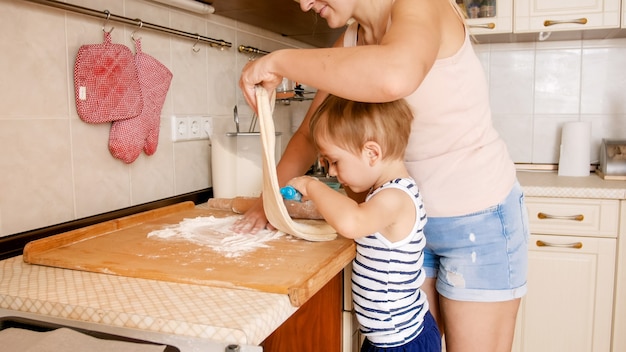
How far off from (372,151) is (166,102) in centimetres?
69

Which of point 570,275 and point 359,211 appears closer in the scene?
point 359,211

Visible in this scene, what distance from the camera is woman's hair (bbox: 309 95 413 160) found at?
36.9 inches

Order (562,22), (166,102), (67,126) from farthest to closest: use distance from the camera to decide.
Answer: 1. (562,22)
2. (166,102)
3. (67,126)

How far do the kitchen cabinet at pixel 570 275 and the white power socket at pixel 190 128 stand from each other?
1.11 m

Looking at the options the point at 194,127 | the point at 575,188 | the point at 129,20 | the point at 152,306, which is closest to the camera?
the point at 152,306

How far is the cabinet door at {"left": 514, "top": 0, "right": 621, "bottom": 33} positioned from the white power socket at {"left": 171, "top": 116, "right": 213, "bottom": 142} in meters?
1.23

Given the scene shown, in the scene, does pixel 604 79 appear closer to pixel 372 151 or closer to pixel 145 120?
pixel 372 151

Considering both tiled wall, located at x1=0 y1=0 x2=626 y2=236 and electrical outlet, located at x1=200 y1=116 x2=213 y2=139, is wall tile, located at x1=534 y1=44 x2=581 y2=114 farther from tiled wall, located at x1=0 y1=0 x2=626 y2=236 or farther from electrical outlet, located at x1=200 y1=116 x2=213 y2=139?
electrical outlet, located at x1=200 y1=116 x2=213 y2=139

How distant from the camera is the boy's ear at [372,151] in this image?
0.94 metres

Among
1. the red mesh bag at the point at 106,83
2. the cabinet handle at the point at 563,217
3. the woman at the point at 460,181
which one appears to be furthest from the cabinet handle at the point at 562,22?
the red mesh bag at the point at 106,83

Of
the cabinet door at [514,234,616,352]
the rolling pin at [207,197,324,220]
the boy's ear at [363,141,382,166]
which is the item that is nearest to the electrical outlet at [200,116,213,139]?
the rolling pin at [207,197,324,220]

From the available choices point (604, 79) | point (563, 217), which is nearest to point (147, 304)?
point (563, 217)

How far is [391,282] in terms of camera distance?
37.8 inches

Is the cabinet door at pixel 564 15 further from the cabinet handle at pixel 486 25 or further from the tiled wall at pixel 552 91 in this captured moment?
the tiled wall at pixel 552 91
